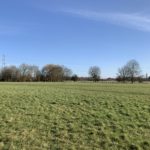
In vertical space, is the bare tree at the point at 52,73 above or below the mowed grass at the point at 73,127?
above

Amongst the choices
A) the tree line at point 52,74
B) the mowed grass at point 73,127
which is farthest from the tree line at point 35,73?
the mowed grass at point 73,127

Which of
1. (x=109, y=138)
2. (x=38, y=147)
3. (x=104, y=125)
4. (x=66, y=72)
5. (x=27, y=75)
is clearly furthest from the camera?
(x=66, y=72)

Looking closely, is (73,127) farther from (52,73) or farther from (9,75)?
(52,73)

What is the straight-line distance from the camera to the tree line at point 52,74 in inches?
5023

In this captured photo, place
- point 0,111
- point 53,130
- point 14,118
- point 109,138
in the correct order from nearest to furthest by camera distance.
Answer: point 109,138 → point 53,130 → point 14,118 → point 0,111

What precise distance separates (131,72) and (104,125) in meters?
120

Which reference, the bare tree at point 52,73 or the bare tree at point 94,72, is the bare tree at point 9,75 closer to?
the bare tree at point 52,73

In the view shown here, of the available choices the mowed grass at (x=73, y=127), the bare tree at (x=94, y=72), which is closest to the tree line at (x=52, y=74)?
the bare tree at (x=94, y=72)

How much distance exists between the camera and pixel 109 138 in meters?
9.49

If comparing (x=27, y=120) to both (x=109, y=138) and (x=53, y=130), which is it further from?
(x=109, y=138)

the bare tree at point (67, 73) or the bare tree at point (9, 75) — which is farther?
the bare tree at point (67, 73)

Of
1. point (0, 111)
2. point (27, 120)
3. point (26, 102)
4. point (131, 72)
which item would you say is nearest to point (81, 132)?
point (27, 120)

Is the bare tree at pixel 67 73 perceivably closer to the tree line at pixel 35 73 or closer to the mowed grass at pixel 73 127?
the tree line at pixel 35 73

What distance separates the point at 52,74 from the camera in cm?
14125
